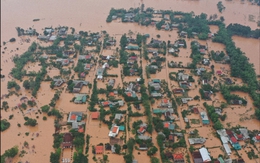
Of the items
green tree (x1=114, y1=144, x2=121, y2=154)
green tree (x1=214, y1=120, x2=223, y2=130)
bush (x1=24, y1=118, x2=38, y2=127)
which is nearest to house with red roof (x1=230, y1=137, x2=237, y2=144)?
green tree (x1=214, y1=120, x2=223, y2=130)

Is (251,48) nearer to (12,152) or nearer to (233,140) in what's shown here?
(233,140)

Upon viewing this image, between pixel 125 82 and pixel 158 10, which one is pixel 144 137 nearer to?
pixel 125 82

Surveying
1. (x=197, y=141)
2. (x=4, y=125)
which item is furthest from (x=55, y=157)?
(x=197, y=141)

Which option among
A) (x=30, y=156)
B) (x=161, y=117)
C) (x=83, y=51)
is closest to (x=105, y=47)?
(x=83, y=51)

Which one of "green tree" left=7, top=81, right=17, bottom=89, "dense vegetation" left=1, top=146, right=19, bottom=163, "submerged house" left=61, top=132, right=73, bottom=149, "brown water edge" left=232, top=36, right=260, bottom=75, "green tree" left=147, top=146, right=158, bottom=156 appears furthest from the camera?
"brown water edge" left=232, top=36, right=260, bottom=75

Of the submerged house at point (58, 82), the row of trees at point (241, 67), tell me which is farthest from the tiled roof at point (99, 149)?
the row of trees at point (241, 67)

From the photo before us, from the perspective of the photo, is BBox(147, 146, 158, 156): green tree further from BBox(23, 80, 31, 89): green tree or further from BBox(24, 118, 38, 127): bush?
BBox(23, 80, 31, 89): green tree
